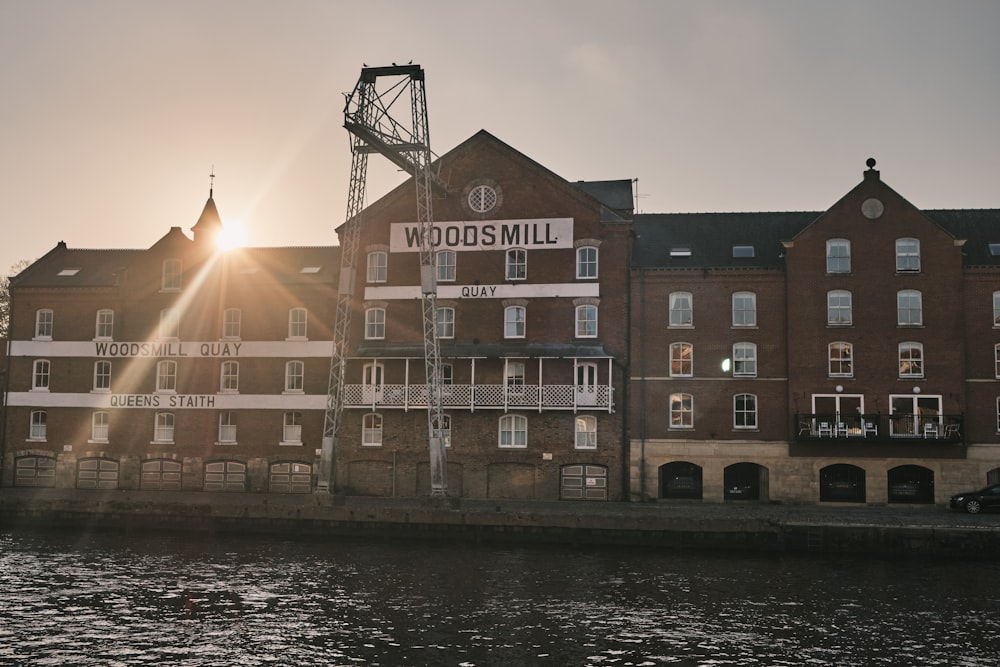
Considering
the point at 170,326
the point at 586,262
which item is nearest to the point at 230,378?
the point at 170,326

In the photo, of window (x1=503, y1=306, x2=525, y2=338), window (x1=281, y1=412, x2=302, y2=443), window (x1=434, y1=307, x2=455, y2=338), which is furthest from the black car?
window (x1=281, y1=412, x2=302, y2=443)

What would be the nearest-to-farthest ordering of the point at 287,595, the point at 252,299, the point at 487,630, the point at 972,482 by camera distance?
the point at 487,630 → the point at 287,595 → the point at 972,482 → the point at 252,299

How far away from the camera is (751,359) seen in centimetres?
4353

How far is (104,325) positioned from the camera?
50.0 m

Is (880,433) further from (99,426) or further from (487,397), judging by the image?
(99,426)

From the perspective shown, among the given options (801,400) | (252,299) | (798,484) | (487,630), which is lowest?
(487,630)

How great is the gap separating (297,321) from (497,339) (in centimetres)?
1043

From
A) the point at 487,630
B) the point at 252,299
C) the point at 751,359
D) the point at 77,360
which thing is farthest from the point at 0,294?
the point at 487,630

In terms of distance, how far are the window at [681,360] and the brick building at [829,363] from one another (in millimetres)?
55

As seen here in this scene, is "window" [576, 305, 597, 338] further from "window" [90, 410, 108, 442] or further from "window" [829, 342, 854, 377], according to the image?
"window" [90, 410, 108, 442]

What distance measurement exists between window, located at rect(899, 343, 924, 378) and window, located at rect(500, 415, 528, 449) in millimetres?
16923

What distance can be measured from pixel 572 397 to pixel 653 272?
6955 millimetres

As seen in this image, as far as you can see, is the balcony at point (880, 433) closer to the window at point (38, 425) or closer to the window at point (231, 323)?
the window at point (231, 323)

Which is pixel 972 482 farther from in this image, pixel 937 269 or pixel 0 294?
pixel 0 294
